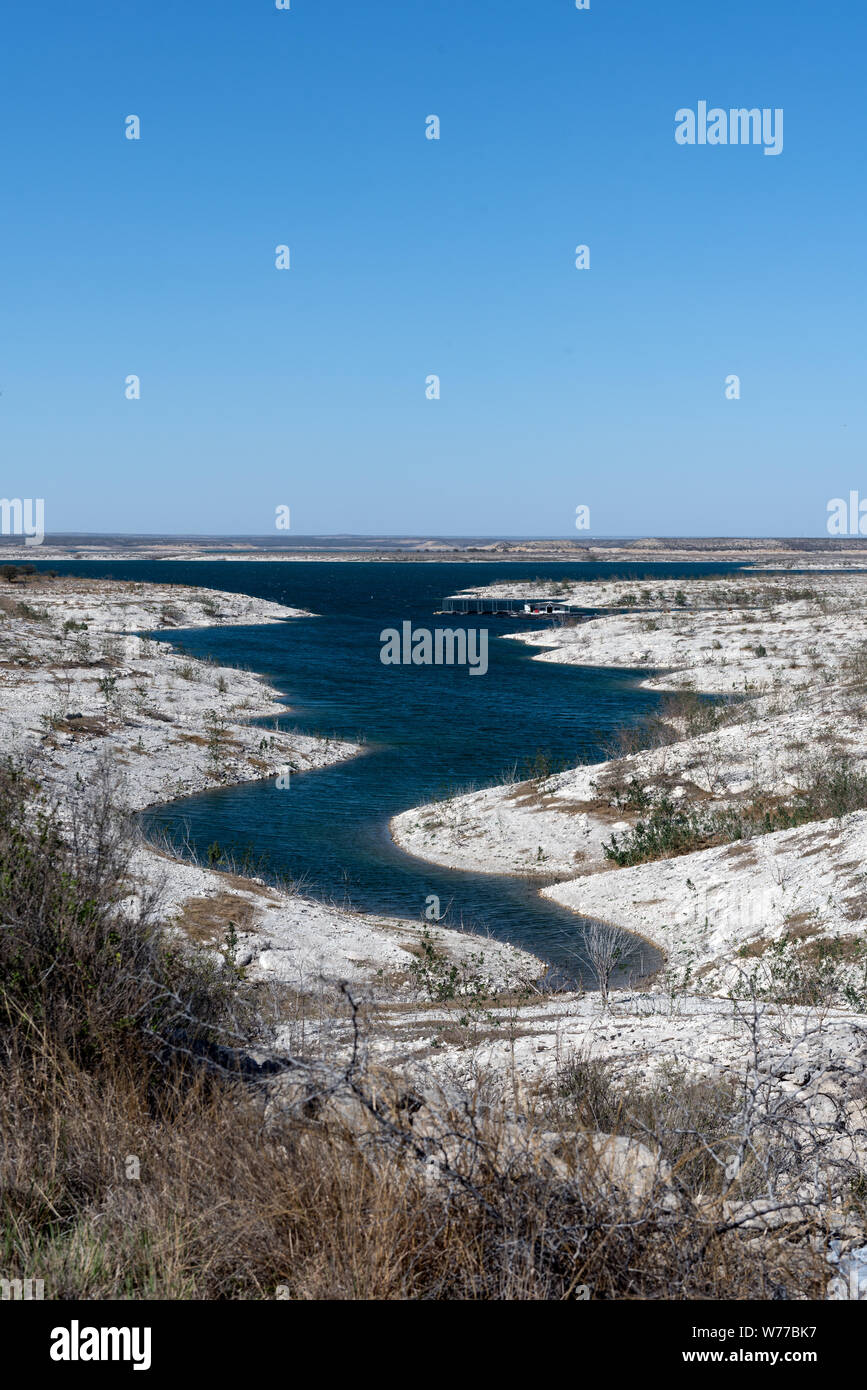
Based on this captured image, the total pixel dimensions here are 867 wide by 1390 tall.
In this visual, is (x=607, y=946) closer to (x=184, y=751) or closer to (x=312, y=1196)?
(x=312, y=1196)

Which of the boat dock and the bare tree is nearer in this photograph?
the bare tree

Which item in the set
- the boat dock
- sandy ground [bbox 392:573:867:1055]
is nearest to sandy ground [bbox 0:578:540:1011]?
sandy ground [bbox 392:573:867:1055]

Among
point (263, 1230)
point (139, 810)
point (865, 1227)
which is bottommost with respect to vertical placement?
point (139, 810)

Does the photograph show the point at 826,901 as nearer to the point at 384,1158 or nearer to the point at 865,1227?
the point at 865,1227

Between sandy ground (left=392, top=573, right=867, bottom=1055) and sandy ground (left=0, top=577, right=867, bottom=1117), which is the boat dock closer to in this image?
sandy ground (left=0, top=577, right=867, bottom=1117)

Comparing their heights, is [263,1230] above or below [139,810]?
above

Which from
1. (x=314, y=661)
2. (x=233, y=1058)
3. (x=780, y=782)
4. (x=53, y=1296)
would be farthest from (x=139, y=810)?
(x=314, y=661)

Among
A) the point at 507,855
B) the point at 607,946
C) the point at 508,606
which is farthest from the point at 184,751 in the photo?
the point at 508,606

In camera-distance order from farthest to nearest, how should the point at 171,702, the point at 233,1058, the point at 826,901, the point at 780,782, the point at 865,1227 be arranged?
the point at 171,702, the point at 780,782, the point at 826,901, the point at 233,1058, the point at 865,1227
